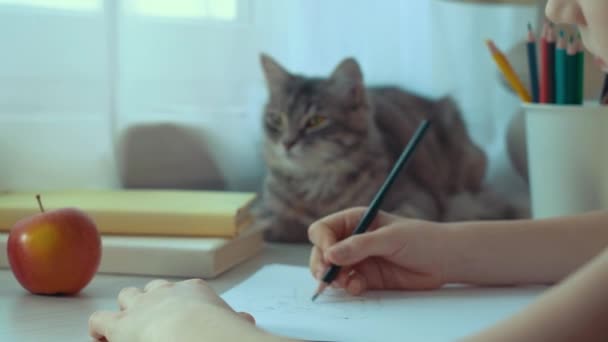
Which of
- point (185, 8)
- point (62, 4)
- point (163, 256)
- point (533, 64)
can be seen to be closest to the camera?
point (163, 256)

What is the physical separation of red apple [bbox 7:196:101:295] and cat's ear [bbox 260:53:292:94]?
567mm

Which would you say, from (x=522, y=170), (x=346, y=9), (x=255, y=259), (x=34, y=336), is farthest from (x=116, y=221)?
(x=522, y=170)

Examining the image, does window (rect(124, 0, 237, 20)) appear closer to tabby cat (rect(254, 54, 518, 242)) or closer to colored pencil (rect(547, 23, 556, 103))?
tabby cat (rect(254, 54, 518, 242))

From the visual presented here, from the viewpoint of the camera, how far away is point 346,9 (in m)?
1.44

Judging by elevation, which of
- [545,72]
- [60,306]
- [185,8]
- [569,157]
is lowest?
[60,306]

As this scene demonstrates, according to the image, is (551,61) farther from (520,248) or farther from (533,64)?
(520,248)

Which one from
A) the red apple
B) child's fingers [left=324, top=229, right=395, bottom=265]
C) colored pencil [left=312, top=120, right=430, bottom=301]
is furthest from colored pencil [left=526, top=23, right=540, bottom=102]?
the red apple

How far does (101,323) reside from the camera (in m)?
0.64

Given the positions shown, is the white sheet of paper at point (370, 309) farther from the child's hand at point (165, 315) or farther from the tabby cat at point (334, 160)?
the tabby cat at point (334, 160)

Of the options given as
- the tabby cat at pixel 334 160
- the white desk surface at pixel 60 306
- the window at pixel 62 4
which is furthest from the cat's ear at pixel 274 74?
the white desk surface at pixel 60 306

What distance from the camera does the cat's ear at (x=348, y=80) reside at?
1.35 metres

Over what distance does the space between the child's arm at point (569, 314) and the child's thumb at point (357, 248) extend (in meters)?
0.41

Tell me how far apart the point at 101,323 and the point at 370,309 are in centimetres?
24

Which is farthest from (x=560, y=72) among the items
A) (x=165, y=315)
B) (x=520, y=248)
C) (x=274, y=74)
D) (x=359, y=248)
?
(x=165, y=315)
